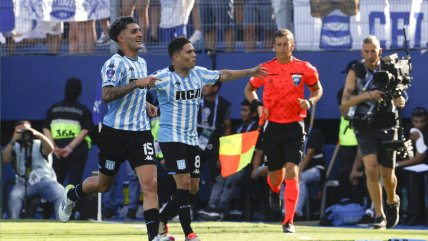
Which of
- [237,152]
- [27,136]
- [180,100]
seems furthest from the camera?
[27,136]

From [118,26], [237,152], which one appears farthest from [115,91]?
[237,152]

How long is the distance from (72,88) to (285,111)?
5.69m

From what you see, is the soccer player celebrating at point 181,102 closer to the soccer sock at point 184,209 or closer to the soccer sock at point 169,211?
the soccer sock at point 169,211

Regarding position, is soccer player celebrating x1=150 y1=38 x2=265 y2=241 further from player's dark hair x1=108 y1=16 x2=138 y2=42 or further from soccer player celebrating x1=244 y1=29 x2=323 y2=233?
soccer player celebrating x1=244 y1=29 x2=323 y2=233

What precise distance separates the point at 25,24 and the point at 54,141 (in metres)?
1.90

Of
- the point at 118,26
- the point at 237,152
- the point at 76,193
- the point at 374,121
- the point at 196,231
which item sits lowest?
the point at 196,231

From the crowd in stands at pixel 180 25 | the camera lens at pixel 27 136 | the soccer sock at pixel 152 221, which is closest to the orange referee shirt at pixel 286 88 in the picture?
the soccer sock at pixel 152 221

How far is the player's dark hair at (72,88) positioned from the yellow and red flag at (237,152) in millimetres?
4970

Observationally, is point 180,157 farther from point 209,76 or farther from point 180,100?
point 209,76

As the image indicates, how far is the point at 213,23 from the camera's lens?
19953 millimetres

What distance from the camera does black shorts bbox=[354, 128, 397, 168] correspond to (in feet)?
50.8

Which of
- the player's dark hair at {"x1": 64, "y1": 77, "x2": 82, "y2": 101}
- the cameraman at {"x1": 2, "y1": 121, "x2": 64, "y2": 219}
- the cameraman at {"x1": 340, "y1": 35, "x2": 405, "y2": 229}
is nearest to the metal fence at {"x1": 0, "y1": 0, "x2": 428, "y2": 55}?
the player's dark hair at {"x1": 64, "y1": 77, "x2": 82, "y2": 101}

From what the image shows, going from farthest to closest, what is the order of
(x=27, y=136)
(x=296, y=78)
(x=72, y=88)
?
(x=72, y=88) → (x=27, y=136) → (x=296, y=78)

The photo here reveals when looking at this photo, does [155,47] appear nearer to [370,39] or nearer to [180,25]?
[180,25]
